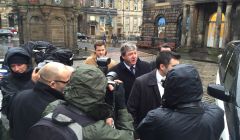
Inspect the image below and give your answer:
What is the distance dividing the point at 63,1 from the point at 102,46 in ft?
62.1

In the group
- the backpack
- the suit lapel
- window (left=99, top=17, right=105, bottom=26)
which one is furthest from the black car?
window (left=99, top=17, right=105, bottom=26)

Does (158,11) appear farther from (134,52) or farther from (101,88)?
(101,88)

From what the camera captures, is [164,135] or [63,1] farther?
[63,1]

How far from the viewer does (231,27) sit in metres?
27.4

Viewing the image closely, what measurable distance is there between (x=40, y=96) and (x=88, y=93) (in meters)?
0.95

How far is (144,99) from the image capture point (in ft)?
13.2

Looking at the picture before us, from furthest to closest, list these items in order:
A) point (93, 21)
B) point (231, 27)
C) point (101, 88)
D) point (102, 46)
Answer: point (93, 21), point (231, 27), point (102, 46), point (101, 88)

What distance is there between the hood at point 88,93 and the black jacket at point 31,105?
0.71 meters

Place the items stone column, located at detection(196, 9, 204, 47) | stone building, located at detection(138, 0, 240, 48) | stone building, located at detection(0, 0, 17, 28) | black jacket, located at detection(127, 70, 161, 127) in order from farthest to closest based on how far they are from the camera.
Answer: stone building, located at detection(0, 0, 17, 28) → stone column, located at detection(196, 9, 204, 47) → stone building, located at detection(138, 0, 240, 48) → black jacket, located at detection(127, 70, 161, 127)

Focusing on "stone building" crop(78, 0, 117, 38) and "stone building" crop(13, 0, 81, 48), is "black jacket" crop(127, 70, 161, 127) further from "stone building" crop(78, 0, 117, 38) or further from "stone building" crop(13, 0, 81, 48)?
"stone building" crop(78, 0, 117, 38)

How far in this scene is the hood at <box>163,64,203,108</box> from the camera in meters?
2.41

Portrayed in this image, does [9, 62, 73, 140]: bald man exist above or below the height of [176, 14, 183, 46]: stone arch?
below

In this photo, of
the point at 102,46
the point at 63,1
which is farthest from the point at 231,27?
the point at 102,46

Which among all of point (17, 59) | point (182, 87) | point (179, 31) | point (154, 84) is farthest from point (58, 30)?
point (182, 87)
